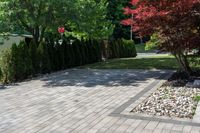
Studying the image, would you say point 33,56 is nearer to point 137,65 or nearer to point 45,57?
point 45,57

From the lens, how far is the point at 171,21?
8633mm

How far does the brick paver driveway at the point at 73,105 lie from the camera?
15.9ft

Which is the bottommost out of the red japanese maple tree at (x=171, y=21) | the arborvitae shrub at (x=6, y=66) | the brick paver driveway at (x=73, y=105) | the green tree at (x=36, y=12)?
the brick paver driveway at (x=73, y=105)

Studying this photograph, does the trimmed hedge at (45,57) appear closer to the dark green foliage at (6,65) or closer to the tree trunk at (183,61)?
the dark green foliage at (6,65)

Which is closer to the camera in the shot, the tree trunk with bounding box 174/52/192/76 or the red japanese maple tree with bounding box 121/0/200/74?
the red japanese maple tree with bounding box 121/0/200/74

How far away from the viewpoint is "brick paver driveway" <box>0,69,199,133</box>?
4836 millimetres

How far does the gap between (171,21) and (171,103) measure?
3176mm

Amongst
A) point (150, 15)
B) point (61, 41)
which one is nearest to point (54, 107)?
point (150, 15)

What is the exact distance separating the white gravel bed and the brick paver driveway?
534 millimetres

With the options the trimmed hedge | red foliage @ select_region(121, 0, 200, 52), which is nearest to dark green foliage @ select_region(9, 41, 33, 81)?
the trimmed hedge

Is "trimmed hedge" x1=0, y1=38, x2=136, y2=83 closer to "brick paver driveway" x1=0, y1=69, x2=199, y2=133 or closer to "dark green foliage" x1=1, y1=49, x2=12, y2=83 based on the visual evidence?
"dark green foliage" x1=1, y1=49, x2=12, y2=83

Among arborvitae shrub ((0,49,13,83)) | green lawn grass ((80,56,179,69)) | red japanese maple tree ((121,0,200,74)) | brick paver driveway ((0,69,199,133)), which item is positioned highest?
red japanese maple tree ((121,0,200,74))

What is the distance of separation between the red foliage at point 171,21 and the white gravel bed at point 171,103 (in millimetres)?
1746

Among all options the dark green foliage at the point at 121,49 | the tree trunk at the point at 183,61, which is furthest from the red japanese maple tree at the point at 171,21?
the dark green foliage at the point at 121,49
